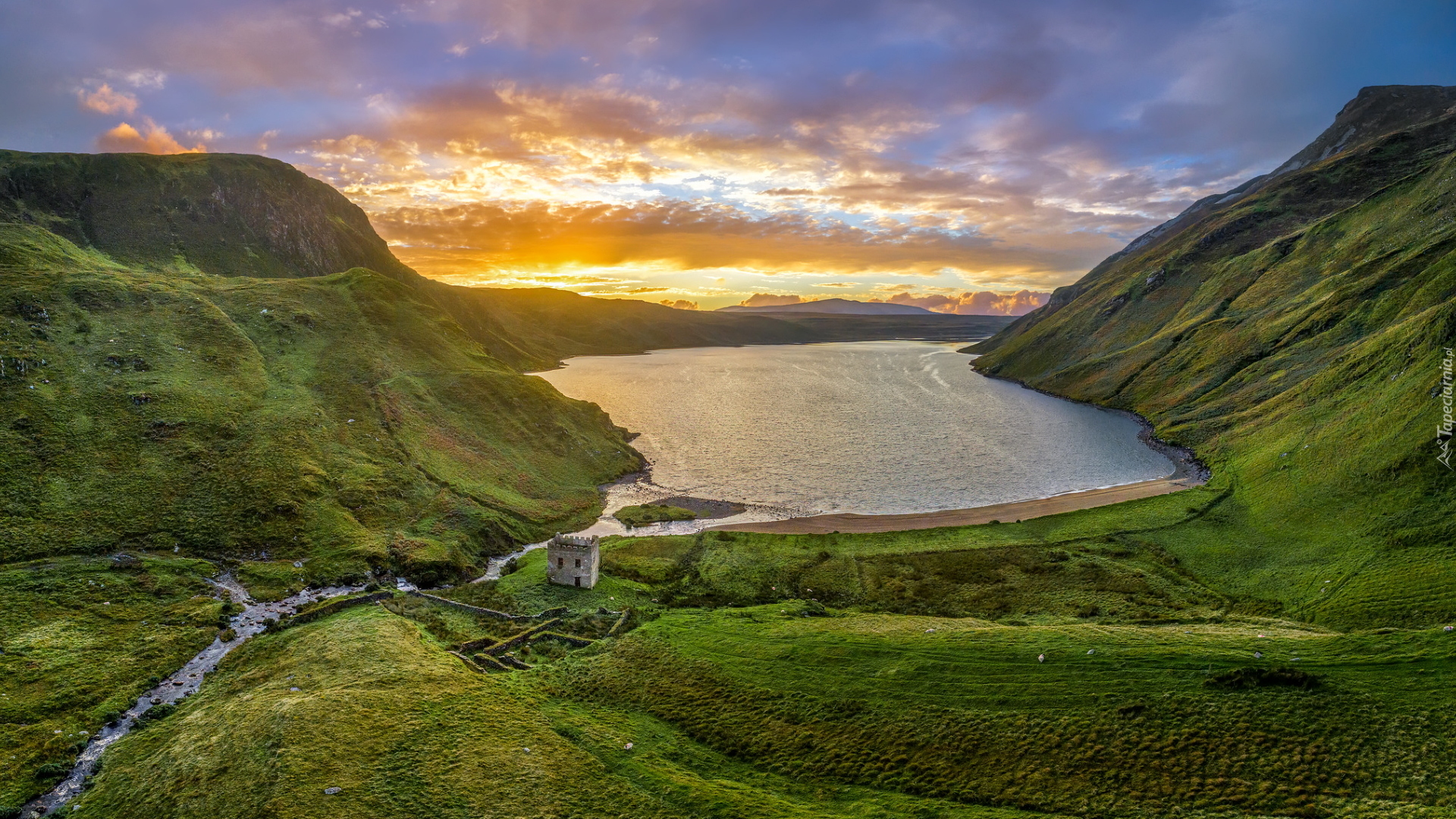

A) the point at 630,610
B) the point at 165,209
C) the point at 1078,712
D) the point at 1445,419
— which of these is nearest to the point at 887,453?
the point at 1445,419

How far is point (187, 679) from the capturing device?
137ft

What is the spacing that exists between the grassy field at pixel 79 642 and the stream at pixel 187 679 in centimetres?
60

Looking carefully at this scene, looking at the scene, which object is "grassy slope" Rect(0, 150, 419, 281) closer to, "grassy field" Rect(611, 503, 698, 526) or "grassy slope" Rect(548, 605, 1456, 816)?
"grassy field" Rect(611, 503, 698, 526)

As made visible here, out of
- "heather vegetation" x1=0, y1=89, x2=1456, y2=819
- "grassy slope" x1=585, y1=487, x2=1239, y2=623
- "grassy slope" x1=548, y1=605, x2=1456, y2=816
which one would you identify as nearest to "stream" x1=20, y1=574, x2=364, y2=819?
"heather vegetation" x1=0, y1=89, x2=1456, y2=819

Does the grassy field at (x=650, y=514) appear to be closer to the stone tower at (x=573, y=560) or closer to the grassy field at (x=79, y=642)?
the stone tower at (x=573, y=560)

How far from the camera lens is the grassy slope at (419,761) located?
28672 millimetres

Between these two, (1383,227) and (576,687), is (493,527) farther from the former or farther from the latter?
(1383,227)

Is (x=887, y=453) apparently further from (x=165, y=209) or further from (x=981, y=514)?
(x=165, y=209)

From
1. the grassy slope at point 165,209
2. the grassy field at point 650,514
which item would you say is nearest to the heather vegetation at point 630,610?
the grassy field at point 650,514

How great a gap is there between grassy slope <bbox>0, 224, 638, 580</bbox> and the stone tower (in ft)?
44.9

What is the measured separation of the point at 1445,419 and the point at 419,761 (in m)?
98.6

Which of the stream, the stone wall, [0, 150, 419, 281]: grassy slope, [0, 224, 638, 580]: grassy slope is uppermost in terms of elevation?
[0, 150, 419, 281]: grassy slope

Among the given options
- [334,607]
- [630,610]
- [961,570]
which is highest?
[961,570]

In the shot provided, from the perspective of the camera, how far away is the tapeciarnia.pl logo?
60.5 m
